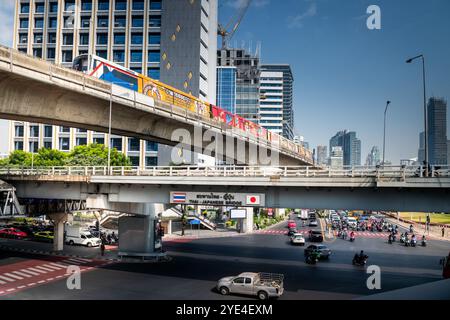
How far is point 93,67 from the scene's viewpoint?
36125 mm

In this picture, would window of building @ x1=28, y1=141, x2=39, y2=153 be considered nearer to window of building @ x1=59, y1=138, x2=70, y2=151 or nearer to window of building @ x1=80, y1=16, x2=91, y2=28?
window of building @ x1=59, y1=138, x2=70, y2=151

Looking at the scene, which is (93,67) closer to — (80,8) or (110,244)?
(110,244)

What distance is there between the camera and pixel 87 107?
33656mm

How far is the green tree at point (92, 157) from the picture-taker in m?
68.8

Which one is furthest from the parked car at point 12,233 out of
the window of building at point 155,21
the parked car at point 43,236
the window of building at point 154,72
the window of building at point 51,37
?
the window of building at point 51,37

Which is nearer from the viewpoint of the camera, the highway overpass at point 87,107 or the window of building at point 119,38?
the highway overpass at point 87,107

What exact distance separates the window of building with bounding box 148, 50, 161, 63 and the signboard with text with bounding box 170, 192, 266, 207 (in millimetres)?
71914

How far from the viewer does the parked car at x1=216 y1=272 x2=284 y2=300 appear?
78.7 feet

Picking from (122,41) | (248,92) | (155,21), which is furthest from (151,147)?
(248,92)

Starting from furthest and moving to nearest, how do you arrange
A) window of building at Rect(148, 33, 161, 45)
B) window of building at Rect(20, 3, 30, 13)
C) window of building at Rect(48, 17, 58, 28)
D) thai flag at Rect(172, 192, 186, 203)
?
window of building at Rect(20, 3, 30, 13)
window of building at Rect(48, 17, 58, 28)
window of building at Rect(148, 33, 161, 45)
thai flag at Rect(172, 192, 186, 203)

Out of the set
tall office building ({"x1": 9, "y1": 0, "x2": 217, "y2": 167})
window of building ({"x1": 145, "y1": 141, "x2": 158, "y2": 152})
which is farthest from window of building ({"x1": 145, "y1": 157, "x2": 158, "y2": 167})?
window of building ({"x1": 145, "y1": 141, "x2": 158, "y2": 152})

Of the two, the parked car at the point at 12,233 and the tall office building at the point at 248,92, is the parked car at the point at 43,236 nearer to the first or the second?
the parked car at the point at 12,233

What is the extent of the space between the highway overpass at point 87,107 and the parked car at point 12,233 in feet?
75.1
